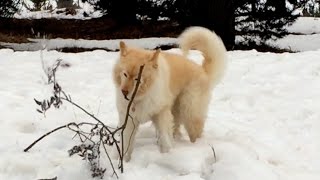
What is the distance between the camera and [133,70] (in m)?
4.69

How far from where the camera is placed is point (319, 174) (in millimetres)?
5117

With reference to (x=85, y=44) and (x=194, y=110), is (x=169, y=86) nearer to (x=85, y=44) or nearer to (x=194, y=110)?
(x=194, y=110)

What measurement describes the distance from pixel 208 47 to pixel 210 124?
38.4 inches

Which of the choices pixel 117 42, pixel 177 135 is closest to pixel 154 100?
pixel 177 135

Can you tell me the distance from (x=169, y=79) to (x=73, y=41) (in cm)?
959

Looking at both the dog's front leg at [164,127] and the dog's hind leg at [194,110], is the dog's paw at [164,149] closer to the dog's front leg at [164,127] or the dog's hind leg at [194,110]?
the dog's front leg at [164,127]

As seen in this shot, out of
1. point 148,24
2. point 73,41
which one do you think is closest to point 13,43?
point 73,41

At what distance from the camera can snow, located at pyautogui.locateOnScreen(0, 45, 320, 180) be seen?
15.9ft

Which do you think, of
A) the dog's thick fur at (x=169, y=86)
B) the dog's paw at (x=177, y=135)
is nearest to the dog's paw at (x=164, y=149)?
the dog's thick fur at (x=169, y=86)

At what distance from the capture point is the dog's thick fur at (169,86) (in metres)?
4.84

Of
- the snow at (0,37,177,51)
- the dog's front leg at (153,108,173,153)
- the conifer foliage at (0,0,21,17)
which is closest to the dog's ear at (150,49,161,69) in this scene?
the dog's front leg at (153,108,173,153)

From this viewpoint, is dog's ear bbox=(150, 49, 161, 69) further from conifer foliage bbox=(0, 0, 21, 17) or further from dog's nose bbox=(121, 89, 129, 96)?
conifer foliage bbox=(0, 0, 21, 17)

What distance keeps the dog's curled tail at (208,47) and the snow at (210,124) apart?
2.19ft

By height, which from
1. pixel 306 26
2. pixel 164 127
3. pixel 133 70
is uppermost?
pixel 133 70
